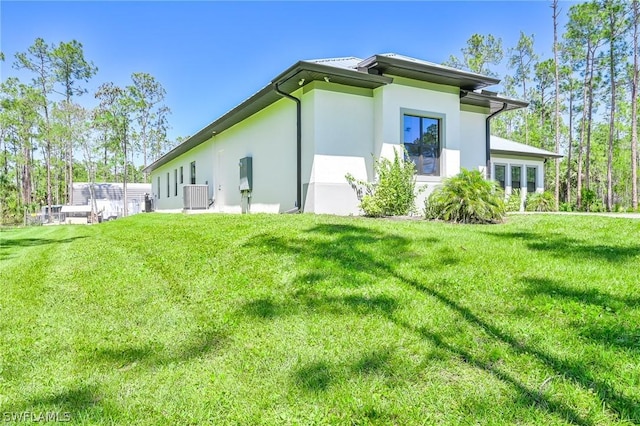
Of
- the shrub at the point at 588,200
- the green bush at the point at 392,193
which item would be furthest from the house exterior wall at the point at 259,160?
the shrub at the point at 588,200

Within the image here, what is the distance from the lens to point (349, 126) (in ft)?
29.5

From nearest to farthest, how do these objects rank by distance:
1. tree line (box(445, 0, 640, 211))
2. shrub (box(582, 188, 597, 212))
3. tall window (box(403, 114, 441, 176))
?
tall window (box(403, 114, 441, 176)) → tree line (box(445, 0, 640, 211)) → shrub (box(582, 188, 597, 212))

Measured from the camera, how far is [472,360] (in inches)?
90.1

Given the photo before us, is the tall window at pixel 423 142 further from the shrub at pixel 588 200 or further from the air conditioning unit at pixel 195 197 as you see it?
the shrub at pixel 588 200

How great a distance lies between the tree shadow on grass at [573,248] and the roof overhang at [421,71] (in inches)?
188

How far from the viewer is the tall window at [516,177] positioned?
16719mm

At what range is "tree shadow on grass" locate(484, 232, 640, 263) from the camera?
4102 millimetres

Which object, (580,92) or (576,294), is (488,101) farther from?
(580,92)

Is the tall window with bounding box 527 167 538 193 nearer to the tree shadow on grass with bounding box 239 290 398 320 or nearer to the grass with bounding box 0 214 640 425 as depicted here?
the grass with bounding box 0 214 640 425

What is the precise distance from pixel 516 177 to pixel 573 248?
13.7m

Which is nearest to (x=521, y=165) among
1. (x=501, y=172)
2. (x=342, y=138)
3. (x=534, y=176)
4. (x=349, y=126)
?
(x=534, y=176)

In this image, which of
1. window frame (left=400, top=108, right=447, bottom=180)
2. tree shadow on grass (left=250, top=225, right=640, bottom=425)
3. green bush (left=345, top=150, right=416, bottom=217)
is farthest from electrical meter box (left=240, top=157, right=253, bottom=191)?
tree shadow on grass (left=250, top=225, right=640, bottom=425)

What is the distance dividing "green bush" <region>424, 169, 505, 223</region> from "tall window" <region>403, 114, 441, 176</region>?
6.40 feet

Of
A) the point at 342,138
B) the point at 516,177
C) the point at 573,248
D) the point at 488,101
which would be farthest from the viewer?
the point at 516,177
